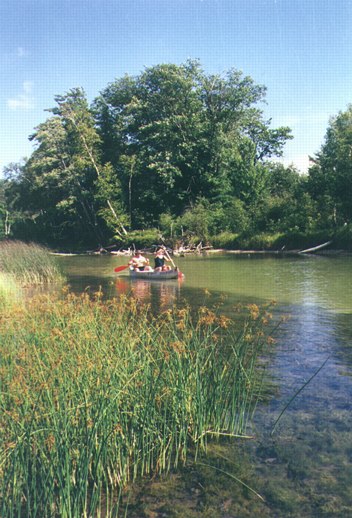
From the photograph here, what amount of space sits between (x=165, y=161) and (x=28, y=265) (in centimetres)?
2920

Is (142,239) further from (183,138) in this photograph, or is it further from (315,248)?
(315,248)

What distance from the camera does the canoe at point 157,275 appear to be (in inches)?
862

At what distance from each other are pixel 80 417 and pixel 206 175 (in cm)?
4617

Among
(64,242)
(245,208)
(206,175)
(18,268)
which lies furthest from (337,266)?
(64,242)

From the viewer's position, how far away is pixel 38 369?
533 cm

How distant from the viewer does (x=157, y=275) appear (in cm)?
2239

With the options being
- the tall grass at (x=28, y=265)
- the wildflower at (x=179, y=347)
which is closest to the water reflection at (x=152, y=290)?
the tall grass at (x=28, y=265)


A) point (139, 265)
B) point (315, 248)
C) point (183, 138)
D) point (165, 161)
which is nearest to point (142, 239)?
point (165, 161)

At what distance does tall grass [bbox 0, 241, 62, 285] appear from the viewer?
20.9 m

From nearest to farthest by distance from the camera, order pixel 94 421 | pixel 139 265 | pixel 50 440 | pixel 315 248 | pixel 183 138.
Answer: pixel 94 421 < pixel 50 440 < pixel 139 265 < pixel 315 248 < pixel 183 138

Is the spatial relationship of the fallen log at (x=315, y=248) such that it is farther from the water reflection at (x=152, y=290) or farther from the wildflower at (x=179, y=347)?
the wildflower at (x=179, y=347)

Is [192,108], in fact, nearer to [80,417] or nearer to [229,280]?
[229,280]

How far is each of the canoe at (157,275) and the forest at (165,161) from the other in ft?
61.0

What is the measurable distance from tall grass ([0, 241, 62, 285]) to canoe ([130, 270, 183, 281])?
345 cm
